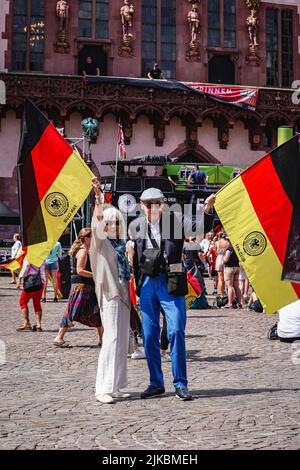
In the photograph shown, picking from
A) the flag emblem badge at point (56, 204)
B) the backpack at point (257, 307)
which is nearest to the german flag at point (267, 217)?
the flag emblem badge at point (56, 204)

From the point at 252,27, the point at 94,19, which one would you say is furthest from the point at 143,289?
the point at 252,27

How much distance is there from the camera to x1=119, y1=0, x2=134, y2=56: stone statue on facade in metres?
35.4

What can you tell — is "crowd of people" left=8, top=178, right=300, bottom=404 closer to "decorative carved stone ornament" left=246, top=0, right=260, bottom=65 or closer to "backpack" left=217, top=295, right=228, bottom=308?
"backpack" left=217, top=295, right=228, bottom=308

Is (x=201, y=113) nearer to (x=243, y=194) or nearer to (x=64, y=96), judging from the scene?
(x=64, y=96)

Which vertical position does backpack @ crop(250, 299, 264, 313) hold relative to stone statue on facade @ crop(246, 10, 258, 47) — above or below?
below

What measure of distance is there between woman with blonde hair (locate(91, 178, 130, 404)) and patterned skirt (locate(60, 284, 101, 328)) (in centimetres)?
268

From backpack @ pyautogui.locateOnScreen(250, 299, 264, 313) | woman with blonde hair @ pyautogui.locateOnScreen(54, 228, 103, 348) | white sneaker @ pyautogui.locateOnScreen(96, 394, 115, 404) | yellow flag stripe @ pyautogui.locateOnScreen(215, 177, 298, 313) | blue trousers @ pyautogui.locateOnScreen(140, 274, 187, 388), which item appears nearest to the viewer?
white sneaker @ pyautogui.locateOnScreen(96, 394, 115, 404)

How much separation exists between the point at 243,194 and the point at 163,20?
2905 centimetres

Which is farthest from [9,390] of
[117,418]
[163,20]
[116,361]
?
[163,20]

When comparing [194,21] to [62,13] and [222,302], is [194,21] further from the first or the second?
[222,302]

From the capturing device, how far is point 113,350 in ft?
25.0

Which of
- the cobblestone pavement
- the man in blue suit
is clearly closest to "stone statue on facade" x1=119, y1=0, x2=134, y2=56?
the cobblestone pavement

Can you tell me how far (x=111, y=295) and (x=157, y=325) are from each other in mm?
520
